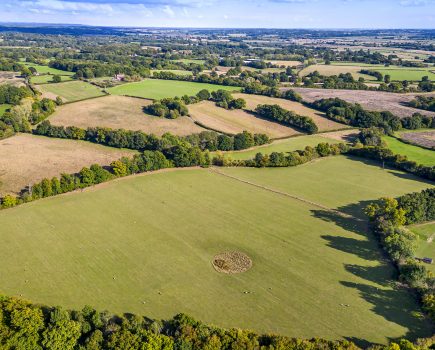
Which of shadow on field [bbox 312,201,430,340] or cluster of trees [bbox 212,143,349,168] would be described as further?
cluster of trees [bbox 212,143,349,168]

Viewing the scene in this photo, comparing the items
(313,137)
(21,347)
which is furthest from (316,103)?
(21,347)

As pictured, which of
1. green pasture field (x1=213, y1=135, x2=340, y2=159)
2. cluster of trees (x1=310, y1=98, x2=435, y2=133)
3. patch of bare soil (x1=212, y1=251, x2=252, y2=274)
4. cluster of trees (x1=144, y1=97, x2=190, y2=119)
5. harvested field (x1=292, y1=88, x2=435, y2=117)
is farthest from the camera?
harvested field (x1=292, y1=88, x2=435, y2=117)

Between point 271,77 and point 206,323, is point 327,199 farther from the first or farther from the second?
point 271,77

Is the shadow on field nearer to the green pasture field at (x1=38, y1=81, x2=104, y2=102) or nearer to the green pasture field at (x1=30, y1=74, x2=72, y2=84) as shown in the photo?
the green pasture field at (x1=38, y1=81, x2=104, y2=102)

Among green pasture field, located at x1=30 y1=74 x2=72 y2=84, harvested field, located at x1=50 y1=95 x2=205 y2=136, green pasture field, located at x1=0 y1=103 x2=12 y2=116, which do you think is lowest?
harvested field, located at x1=50 y1=95 x2=205 y2=136

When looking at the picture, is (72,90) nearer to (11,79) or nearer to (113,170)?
(11,79)

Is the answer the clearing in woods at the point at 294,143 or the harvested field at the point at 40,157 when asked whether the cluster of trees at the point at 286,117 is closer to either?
the clearing in woods at the point at 294,143

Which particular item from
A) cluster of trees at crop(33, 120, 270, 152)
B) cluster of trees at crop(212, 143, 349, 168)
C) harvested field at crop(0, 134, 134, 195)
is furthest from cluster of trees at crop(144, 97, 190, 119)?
cluster of trees at crop(212, 143, 349, 168)

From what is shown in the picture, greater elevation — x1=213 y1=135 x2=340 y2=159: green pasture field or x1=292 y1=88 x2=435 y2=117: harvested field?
x1=292 y1=88 x2=435 y2=117: harvested field
